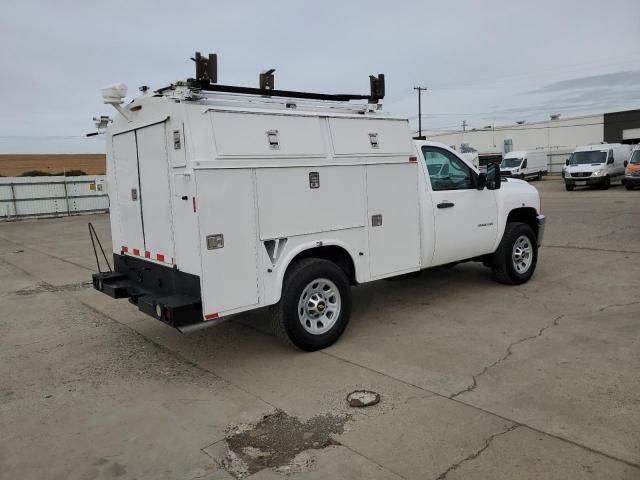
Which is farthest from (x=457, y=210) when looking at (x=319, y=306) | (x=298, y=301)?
(x=298, y=301)

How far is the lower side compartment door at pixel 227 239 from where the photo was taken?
14.9 ft

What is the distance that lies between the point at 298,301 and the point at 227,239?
97cm

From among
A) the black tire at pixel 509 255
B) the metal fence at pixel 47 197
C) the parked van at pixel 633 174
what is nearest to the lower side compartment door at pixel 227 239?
the black tire at pixel 509 255

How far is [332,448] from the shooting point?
3.61 metres

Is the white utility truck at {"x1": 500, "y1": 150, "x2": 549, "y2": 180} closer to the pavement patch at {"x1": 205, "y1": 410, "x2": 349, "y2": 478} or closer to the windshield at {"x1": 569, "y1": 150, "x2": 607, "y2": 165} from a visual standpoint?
the windshield at {"x1": 569, "y1": 150, "x2": 607, "y2": 165}

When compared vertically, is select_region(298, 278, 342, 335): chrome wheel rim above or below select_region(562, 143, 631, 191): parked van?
below

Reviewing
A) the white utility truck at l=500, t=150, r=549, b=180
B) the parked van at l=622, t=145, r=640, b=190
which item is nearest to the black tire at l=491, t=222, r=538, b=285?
the parked van at l=622, t=145, r=640, b=190

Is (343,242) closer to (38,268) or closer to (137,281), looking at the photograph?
(137,281)

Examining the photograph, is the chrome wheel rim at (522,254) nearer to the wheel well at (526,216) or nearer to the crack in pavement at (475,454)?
the wheel well at (526,216)

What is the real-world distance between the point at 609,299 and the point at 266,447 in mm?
5221

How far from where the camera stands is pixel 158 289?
210 inches

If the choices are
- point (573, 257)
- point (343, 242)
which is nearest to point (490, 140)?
point (573, 257)

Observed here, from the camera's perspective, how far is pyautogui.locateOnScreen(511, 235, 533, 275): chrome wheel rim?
25.4 feet

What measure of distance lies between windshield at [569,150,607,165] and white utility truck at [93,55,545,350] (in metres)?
23.9
